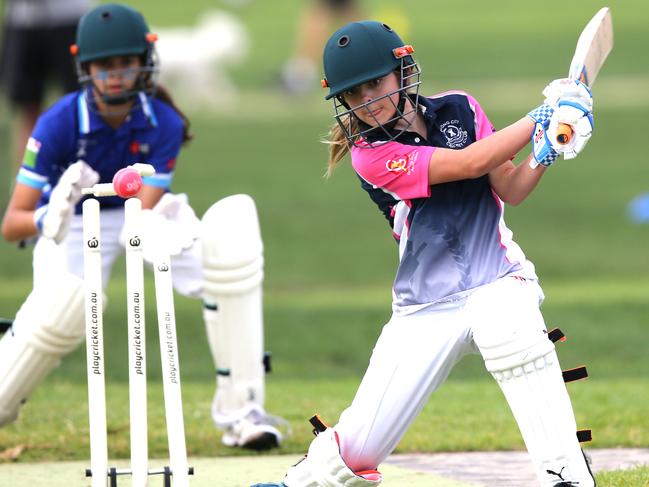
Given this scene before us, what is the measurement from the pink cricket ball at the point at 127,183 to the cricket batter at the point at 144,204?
106 cm

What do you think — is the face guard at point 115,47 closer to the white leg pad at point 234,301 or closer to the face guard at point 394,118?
the white leg pad at point 234,301

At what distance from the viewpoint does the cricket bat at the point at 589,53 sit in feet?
11.8

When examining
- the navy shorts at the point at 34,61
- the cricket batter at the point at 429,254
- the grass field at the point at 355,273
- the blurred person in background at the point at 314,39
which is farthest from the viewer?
the blurred person in background at the point at 314,39

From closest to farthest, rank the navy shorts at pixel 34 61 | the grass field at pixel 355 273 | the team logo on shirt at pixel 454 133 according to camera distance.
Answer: the team logo on shirt at pixel 454 133, the grass field at pixel 355 273, the navy shorts at pixel 34 61

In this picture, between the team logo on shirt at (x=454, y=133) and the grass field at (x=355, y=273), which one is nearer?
the team logo on shirt at (x=454, y=133)

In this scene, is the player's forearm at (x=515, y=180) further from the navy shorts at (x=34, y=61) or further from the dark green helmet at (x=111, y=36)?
the navy shorts at (x=34, y=61)

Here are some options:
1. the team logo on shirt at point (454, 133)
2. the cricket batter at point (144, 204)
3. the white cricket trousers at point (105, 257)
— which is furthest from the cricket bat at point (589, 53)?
the white cricket trousers at point (105, 257)

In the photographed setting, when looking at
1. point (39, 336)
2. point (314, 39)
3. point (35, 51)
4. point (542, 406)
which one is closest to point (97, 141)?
point (39, 336)

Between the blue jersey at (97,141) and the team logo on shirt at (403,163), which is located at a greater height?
the blue jersey at (97,141)

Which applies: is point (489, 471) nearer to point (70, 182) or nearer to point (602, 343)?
point (70, 182)

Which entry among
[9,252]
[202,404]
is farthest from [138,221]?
[9,252]

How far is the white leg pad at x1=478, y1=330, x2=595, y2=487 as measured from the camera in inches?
143

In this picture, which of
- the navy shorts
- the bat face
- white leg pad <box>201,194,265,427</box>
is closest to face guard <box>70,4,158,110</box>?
white leg pad <box>201,194,265,427</box>

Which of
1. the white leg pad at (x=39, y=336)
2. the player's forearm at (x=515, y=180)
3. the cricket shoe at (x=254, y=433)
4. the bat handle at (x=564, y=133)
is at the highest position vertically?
the bat handle at (x=564, y=133)
